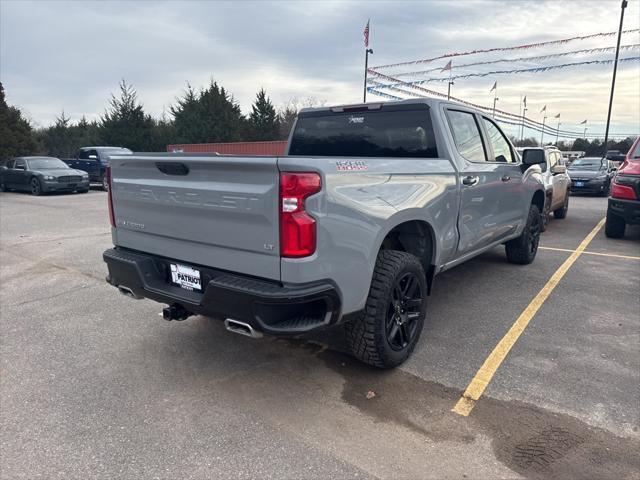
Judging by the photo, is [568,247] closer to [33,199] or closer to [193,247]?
[193,247]

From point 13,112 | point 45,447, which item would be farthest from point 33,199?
point 45,447

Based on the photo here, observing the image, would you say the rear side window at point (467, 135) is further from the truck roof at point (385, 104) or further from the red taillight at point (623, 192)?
the red taillight at point (623, 192)

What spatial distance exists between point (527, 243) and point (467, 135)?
249 centimetres

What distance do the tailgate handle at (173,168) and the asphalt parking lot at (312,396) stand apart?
1.49 meters

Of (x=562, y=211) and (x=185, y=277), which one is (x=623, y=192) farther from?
(x=185, y=277)

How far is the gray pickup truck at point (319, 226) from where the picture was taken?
8.21ft

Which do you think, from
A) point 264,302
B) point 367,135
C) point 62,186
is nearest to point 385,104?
point 367,135

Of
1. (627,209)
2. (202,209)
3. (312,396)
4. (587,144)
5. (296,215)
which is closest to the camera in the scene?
(296,215)

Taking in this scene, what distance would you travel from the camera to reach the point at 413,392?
309 cm

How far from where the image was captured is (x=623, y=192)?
306 inches

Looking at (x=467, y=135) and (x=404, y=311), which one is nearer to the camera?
(x=404, y=311)

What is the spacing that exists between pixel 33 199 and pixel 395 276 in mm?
16736

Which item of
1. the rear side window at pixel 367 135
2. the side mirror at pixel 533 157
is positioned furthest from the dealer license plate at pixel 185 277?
the side mirror at pixel 533 157

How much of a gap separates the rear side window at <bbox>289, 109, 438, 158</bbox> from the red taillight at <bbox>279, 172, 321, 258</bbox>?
1.90 meters
